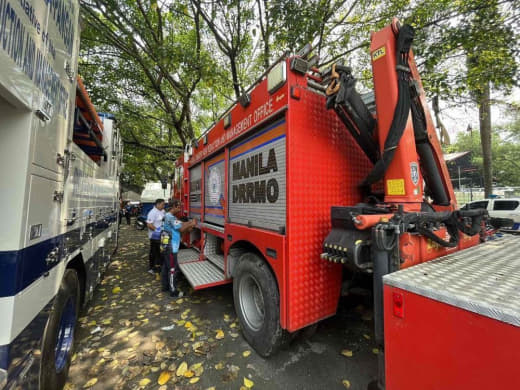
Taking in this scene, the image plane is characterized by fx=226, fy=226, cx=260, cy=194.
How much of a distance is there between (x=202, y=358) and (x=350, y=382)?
62.6 inches

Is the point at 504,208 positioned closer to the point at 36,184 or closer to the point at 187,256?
the point at 187,256

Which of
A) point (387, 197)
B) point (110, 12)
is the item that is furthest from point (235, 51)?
point (387, 197)

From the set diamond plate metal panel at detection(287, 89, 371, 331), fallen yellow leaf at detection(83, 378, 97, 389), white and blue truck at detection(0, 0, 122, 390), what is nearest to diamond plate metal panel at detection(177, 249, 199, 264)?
fallen yellow leaf at detection(83, 378, 97, 389)

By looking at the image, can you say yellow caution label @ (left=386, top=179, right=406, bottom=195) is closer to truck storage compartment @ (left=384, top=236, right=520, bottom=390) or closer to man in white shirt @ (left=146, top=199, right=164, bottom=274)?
truck storage compartment @ (left=384, top=236, right=520, bottom=390)

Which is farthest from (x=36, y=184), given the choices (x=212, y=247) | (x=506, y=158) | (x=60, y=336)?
(x=506, y=158)

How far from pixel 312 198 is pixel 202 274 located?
257 centimetres

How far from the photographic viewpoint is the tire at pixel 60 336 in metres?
1.72

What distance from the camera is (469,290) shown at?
1259 mm

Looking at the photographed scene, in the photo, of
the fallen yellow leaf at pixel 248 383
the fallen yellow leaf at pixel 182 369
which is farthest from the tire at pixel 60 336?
the fallen yellow leaf at pixel 248 383

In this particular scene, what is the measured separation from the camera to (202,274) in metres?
3.88

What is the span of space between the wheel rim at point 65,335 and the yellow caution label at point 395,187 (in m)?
3.28

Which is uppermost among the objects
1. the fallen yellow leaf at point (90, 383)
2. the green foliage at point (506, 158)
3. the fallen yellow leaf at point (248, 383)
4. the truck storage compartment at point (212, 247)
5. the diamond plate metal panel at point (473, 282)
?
the green foliage at point (506, 158)

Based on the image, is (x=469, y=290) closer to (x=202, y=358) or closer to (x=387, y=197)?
(x=387, y=197)

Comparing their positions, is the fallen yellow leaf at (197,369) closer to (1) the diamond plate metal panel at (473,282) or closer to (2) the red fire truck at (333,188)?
(2) the red fire truck at (333,188)
